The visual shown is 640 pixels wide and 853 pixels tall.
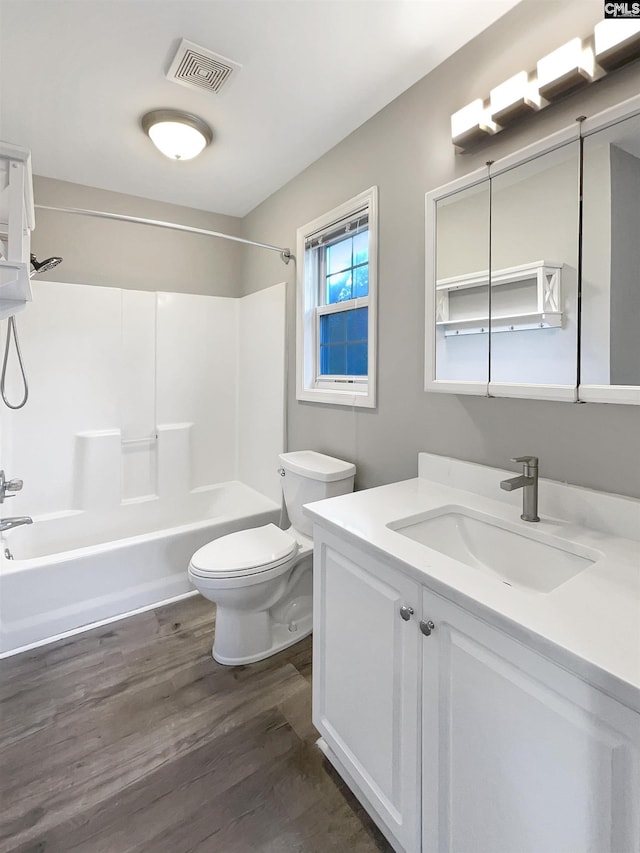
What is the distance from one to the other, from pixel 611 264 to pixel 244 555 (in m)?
1.66

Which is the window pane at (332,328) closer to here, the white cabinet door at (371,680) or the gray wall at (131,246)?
the gray wall at (131,246)

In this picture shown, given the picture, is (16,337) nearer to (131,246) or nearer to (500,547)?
(131,246)

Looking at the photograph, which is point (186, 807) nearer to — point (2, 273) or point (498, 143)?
point (2, 273)

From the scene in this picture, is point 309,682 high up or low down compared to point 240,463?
down

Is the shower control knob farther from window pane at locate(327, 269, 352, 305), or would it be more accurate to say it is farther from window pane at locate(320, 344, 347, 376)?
window pane at locate(327, 269, 352, 305)

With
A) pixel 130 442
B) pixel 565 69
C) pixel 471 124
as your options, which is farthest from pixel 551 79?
pixel 130 442

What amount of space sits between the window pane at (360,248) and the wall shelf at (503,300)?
768 millimetres

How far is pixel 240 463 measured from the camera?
3.21 m

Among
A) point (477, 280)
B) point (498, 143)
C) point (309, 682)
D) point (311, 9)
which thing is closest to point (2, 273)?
point (311, 9)

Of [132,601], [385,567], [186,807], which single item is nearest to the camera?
[385,567]

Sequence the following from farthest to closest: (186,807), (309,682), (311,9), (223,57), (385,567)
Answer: (309,682)
(223,57)
(311,9)
(186,807)
(385,567)

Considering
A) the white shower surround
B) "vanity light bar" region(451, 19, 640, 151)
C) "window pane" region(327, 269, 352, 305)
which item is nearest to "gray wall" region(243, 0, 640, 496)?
"vanity light bar" region(451, 19, 640, 151)

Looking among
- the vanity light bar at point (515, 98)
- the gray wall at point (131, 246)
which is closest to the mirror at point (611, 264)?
the vanity light bar at point (515, 98)

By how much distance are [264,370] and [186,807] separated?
2218mm
